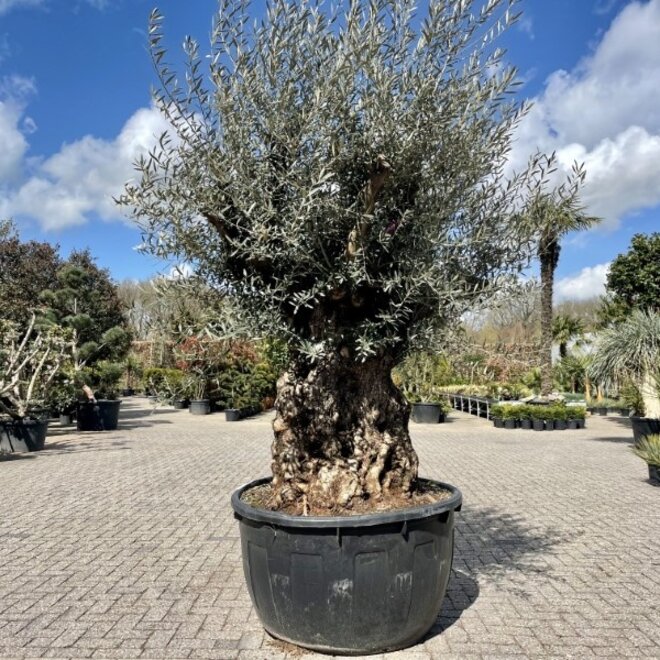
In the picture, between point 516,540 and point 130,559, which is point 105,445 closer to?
point 130,559

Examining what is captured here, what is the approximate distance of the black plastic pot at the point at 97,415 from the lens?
17.2 metres

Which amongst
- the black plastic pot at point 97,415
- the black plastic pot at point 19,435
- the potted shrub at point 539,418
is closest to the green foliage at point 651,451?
the potted shrub at point 539,418

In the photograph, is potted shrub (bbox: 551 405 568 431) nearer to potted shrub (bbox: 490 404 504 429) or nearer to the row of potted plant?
the row of potted plant

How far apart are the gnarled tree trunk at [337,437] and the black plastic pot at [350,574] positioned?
13.1 inches

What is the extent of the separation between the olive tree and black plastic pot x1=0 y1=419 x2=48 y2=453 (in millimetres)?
10732

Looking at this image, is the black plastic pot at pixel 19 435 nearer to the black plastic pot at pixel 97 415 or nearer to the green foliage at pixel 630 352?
the black plastic pot at pixel 97 415

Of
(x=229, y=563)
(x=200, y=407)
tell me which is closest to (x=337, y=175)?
(x=229, y=563)

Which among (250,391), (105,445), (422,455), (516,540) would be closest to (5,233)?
(250,391)

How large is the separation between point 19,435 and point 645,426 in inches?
510

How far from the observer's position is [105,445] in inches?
563

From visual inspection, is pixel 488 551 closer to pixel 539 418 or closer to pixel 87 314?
pixel 539 418

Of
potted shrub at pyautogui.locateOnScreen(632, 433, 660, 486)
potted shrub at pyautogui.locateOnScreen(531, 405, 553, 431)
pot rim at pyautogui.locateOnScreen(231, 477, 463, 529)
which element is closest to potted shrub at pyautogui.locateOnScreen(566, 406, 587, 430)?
potted shrub at pyautogui.locateOnScreen(531, 405, 553, 431)

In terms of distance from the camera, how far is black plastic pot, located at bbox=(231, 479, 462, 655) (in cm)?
350

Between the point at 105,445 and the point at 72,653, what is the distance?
11.2m
